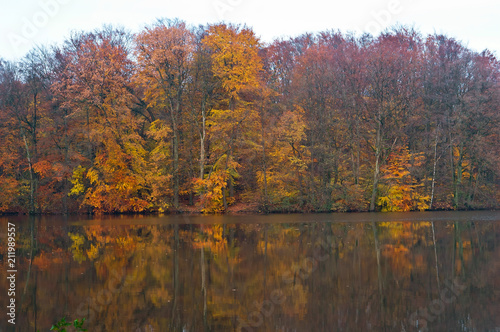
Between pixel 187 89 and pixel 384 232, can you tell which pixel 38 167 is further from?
pixel 384 232

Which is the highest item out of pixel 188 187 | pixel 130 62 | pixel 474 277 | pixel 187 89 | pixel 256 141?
pixel 130 62

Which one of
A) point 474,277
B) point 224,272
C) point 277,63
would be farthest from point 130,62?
point 474,277

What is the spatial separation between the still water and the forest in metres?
15.2

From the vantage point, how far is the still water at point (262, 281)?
31.0 feet

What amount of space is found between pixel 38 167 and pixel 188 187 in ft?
39.2

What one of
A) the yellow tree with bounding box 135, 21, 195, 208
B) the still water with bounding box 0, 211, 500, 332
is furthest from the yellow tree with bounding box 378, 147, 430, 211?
the yellow tree with bounding box 135, 21, 195, 208

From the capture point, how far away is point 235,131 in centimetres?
3831

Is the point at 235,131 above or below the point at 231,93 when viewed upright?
below

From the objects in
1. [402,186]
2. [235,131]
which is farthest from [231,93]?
[402,186]

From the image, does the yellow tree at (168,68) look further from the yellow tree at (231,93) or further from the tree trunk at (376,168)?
the tree trunk at (376,168)

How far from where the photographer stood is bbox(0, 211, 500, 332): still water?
9453mm

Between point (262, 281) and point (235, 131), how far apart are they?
26430 millimetres

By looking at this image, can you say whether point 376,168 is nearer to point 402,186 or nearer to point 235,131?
point 402,186

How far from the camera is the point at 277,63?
51.8 meters
